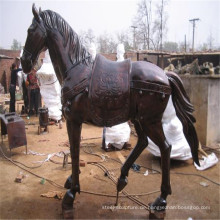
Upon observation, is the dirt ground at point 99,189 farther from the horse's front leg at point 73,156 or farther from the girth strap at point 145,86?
the girth strap at point 145,86

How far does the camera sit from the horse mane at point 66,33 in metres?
2.13

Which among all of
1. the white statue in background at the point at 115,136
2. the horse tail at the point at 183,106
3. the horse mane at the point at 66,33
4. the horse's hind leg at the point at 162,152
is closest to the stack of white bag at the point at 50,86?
the white statue in background at the point at 115,136

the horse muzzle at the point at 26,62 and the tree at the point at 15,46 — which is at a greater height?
the tree at the point at 15,46

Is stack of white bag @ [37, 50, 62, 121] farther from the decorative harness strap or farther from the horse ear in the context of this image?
the decorative harness strap

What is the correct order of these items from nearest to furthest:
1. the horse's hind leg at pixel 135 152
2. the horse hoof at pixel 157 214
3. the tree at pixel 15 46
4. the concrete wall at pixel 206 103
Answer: the horse hoof at pixel 157 214, the horse's hind leg at pixel 135 152, the concrete wall at pixel 206 103, the tree at pixel 15 46

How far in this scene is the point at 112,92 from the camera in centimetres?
204

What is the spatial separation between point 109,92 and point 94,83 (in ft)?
0.59

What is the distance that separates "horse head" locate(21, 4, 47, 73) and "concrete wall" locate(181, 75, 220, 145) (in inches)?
135

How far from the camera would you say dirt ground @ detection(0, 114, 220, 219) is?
247 centimetres

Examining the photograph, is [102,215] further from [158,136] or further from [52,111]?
[52,111]

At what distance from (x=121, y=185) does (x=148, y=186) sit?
2.22 feet

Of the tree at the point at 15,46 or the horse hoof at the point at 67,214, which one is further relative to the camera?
the tree at the point at 15,46

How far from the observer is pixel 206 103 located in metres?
4.32

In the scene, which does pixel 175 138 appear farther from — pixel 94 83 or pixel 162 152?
pixel 94 83
